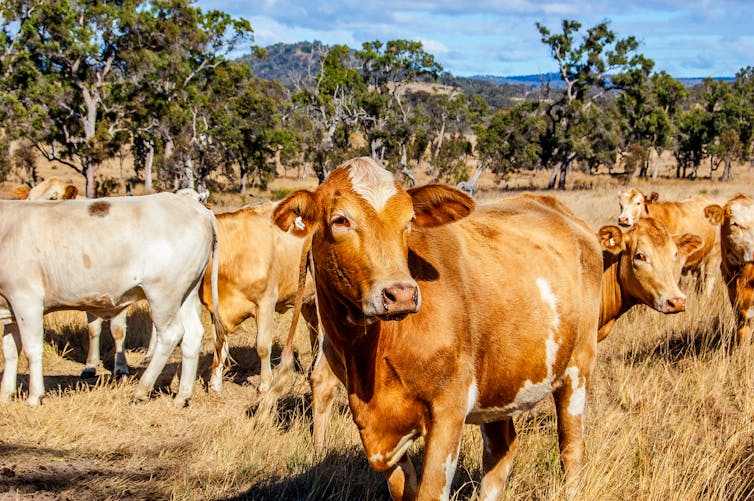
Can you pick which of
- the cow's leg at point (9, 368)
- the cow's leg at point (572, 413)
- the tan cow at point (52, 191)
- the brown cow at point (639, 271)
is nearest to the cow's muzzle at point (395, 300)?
the cow's leg at point (572, 413)

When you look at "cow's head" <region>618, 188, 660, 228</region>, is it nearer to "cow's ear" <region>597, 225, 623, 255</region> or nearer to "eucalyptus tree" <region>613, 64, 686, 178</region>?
"cow's ear" <region>597, 225, 623, 255</region>

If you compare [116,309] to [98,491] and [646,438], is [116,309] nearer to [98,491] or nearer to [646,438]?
[98,491]

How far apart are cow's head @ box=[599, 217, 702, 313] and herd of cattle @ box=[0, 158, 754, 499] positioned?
0.6 inches

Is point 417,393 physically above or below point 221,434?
above

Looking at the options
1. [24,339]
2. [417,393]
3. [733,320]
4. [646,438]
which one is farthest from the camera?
[733,320]

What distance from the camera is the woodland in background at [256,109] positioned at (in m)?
32.1

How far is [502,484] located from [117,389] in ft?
13.3

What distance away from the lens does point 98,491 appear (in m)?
4.39

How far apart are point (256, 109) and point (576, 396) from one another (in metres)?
37.7

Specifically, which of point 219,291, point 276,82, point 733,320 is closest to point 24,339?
point 219,291

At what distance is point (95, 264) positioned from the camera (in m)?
6.71

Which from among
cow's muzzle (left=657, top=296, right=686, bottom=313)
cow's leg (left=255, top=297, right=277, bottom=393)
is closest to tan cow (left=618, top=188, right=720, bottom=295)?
cow's muzzle (left=657, top=296, right=686, bottom=313)

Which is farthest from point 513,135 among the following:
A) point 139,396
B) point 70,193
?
point 139,396

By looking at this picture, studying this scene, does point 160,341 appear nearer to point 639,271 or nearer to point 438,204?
point 438,204
